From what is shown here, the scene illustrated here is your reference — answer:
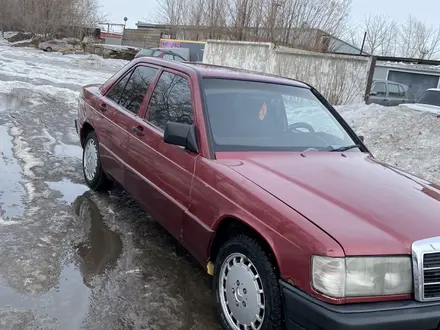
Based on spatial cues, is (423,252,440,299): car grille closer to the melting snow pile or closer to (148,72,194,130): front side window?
(148,72,194,130): front side window

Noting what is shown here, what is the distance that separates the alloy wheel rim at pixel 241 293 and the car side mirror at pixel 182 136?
906 mm


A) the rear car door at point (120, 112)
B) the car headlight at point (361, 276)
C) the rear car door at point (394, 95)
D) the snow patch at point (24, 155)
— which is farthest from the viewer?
the rear car door at point (394, 95)

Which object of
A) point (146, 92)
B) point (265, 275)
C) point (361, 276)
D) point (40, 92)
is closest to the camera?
point (361, 276)

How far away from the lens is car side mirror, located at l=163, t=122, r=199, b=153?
3.45 m

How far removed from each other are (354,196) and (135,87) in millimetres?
2796

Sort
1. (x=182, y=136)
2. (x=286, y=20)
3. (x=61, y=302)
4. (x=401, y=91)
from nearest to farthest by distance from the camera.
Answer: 1. (x=61, y=302)
2. (x=182, y=136)
3. (x=401, y=91)
4. (x=286, y=20)

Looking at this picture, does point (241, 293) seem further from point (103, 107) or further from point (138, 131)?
point (103, 107)

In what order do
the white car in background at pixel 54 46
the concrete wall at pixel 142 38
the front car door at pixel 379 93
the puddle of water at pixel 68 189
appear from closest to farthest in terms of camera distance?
1. the puddle of water at pixel 68 189
2. the front car door at pixel 379 93
3. the white car in background at pixel 54 46
4. the concrete wall at pixel 142 38

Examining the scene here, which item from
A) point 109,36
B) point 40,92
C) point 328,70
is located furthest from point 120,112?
point 109,36

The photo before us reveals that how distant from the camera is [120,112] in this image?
189 inches

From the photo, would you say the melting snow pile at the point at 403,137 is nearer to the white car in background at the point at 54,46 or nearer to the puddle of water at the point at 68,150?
the puddle of water at the point at 68,150

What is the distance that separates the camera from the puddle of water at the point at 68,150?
A: 6958 mm

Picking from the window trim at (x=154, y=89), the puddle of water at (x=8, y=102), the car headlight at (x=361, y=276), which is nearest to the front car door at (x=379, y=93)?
the puddle of water at (x=8, y=102)

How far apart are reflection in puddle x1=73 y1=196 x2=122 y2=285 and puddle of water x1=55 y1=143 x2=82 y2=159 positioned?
2.06 m
